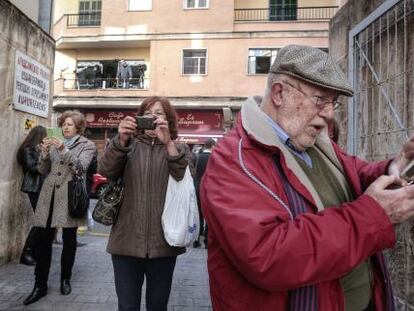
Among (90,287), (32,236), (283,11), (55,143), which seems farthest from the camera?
(283,11)

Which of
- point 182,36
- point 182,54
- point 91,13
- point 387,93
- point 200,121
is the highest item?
point 91,13

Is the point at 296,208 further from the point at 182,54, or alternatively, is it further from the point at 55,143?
the point at 182,54

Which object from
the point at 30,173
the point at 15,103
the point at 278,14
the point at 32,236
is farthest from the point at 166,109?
the point at 278,14

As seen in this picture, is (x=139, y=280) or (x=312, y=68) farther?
(x=139, y=280)

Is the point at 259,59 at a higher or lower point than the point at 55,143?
higher

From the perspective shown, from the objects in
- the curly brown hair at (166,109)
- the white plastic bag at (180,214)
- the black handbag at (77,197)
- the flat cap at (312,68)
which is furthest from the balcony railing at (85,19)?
the flat cap at (312,68)

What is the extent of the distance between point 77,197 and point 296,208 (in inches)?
126

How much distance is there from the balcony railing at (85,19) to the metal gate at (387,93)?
21512mm

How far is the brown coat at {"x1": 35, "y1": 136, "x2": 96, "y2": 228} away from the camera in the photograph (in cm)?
424

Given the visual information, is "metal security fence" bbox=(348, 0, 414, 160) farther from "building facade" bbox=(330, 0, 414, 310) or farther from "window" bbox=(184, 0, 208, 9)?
"window" bbox=(184, 0, 208, 9)

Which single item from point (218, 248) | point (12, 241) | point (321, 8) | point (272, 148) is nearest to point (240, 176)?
point (272, 148)

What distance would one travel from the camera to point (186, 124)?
2064 cm

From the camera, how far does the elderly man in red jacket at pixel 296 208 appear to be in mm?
1312

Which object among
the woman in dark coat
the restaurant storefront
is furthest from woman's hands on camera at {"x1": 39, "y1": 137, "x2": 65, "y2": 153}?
the restaurant storefront
